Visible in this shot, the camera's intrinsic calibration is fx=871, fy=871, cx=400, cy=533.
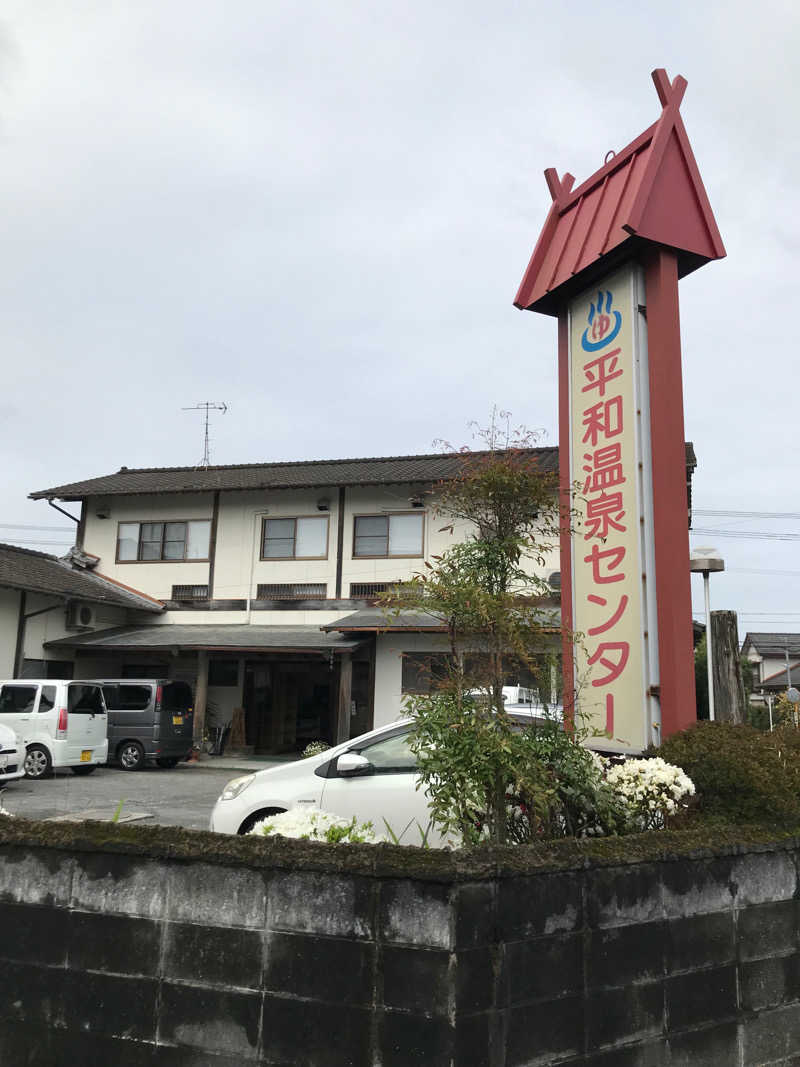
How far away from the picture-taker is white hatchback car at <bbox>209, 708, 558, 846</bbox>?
7.11 metres

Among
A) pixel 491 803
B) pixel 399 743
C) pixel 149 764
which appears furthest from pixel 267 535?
pixel 491 803

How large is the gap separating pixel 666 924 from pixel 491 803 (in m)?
1.01

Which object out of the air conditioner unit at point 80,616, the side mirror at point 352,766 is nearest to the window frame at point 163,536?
the air conditioner unit at point 80,616

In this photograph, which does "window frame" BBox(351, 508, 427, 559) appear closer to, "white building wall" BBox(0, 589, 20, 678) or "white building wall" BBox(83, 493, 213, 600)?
"white building wall" BBox(83, 493, 213, 600)

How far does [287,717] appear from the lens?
25.8 m

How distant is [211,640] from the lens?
21.8 m

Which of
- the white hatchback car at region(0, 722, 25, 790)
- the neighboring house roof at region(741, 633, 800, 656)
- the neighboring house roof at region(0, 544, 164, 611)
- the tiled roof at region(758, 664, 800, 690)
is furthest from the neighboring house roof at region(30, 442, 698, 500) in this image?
the neighboring house roof at region(741, 633, 800, 656)

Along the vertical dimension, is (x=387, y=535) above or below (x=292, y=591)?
above

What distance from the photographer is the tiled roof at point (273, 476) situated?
→ 74.3ft

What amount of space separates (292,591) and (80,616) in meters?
5.67

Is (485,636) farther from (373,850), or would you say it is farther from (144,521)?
(144,521)

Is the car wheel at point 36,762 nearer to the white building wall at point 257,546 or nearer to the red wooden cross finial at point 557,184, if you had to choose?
the white building wall at point 257,546

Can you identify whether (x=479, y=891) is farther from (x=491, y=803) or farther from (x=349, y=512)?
(x=349, y=512)

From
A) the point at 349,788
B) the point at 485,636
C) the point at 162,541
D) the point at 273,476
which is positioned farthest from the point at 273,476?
the point at 485,636
